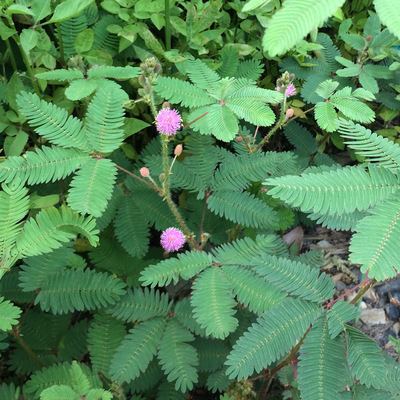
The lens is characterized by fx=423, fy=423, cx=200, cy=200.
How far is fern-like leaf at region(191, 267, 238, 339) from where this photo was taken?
1.37 metres

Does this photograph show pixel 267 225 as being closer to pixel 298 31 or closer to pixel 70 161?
pixel 70 161

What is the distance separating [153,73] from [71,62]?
0.47 metres

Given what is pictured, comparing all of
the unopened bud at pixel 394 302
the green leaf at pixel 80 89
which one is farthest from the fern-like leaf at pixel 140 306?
the unopened bud at pixel 394 302

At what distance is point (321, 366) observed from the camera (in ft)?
4.08

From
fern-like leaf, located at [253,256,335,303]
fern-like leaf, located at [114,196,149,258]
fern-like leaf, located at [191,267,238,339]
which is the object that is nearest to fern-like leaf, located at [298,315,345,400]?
fern-like leaf, located at [253,256,335,303]

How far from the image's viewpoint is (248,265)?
Answer: 1561 millimetres

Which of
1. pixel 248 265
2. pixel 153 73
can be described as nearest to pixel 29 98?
pixel 153 73

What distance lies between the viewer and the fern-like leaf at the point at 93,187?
1.33 m

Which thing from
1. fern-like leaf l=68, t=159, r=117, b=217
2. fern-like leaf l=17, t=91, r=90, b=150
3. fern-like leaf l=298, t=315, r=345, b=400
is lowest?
fern-like leaf l=298, t=315, r=345, b=400

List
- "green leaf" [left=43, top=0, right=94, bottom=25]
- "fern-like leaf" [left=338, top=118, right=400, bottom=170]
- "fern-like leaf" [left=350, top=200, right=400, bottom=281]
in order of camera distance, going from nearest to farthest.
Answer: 1. "fern-like leaf" [left=350, top=200, right=400, bottom=281]
2. "fern-like leaf" [left=338, top=118, right=400, bottom=170]
3. "green leaf" [left=43, top=0, right=94, bottom=25]

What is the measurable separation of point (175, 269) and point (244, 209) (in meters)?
0.43

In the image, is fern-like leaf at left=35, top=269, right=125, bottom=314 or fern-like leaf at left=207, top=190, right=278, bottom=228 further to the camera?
fern-like leaf at left=207, top=190, right=278, bottom=228

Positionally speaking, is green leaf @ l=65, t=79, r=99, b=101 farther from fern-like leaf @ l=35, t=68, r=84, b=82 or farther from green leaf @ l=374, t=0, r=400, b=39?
green leaf @ l=374, t=0, r=400, b=39

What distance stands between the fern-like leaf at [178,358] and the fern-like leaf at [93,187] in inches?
22.1
